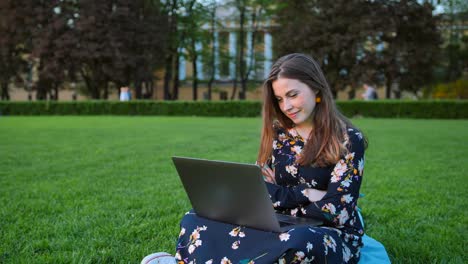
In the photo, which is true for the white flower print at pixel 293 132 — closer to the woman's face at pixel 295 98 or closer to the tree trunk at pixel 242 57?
the woman's face at pixel 295 98

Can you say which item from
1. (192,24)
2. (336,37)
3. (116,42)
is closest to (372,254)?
(336,37)

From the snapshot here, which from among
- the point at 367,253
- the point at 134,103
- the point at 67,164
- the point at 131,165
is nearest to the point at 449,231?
the point at 367,253

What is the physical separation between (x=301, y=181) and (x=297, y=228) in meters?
0.54

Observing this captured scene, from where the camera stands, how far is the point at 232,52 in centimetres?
3866

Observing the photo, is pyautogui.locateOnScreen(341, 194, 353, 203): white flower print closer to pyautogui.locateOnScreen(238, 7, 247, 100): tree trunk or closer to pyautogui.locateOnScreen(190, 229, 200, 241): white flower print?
pyautogui.locateOnScreen(190, 229, 200, 241): white flower print

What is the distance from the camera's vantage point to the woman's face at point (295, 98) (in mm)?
2377

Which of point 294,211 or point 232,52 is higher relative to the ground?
point 232,52

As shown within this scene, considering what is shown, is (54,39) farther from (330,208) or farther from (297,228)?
(297,228)

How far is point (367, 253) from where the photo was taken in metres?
2.54

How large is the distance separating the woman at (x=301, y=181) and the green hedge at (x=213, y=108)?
17702 millimetres

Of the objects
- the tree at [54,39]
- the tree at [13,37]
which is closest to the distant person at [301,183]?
the tree at [54,39]

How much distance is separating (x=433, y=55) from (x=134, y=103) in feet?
60.1

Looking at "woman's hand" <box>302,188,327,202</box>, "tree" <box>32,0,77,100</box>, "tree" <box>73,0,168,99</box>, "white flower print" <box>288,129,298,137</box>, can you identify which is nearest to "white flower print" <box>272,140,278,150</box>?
"white flower print" <box>288,129,298,137</box>

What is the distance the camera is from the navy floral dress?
6.49 feet
